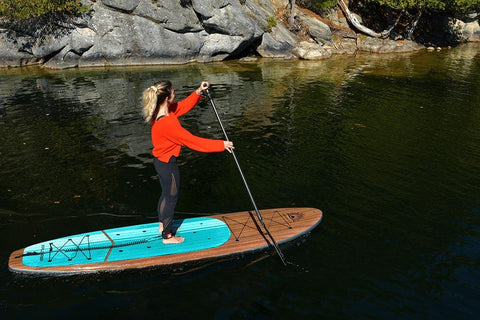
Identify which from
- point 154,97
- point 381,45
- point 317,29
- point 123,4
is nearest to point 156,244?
point 154,97

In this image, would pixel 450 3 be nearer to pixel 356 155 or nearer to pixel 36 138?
pixel 356 155

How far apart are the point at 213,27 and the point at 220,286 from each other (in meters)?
31.1

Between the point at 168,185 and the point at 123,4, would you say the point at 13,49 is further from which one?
the point at 168,185

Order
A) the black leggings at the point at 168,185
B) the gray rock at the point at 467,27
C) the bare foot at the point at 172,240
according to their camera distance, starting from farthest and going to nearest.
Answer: the gray rock at the point at 467,27 → the bare foot at the point at 172,240 → the black leggings at the point at 168,185

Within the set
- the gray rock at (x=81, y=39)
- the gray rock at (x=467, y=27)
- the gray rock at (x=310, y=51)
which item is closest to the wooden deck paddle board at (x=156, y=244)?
the gray rock at (x=81, y=39)

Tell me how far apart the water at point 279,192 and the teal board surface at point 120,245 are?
41cm

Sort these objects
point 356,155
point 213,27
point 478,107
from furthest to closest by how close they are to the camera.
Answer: point 213,27 → point 478,107 → point 356,155

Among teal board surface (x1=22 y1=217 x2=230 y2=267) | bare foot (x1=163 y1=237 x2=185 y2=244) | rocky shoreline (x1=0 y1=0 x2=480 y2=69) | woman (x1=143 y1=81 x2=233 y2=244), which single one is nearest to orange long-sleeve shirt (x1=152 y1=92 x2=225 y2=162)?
woman (x1=143 y1=81 x2=233 y2=244)

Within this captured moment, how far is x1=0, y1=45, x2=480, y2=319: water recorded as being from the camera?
7.54 m

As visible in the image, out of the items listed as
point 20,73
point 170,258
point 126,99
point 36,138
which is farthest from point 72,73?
point 170,258

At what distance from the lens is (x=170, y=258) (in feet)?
27.1

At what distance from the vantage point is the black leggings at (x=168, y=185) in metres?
7.90

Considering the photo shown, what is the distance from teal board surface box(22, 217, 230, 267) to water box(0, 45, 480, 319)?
41cm

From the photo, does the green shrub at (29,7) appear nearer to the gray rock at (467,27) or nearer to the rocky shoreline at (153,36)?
the rocky shoreline at (153,36)
